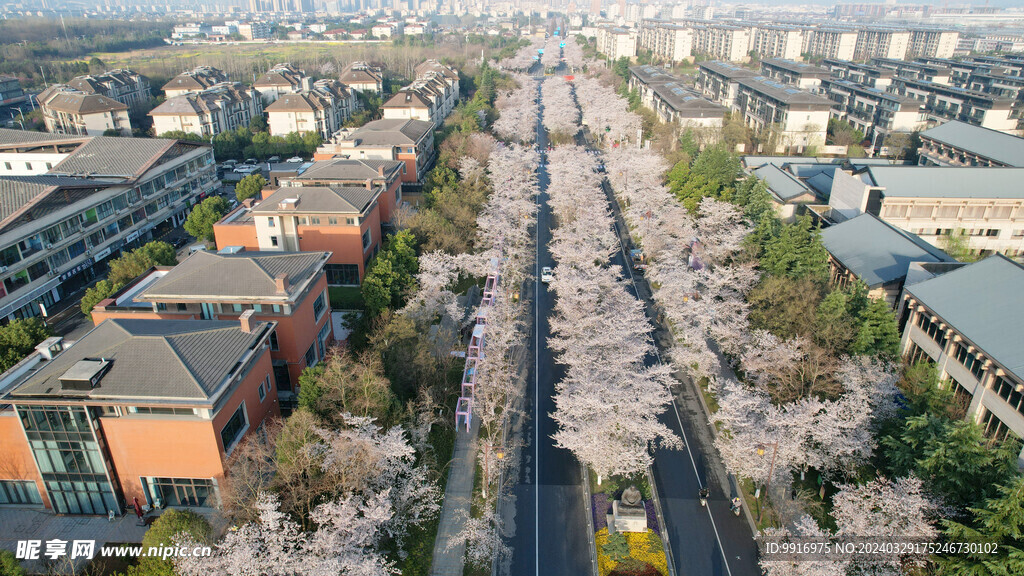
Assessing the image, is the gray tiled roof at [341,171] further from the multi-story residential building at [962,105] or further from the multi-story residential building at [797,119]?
the multi-story residential building at [962,105]

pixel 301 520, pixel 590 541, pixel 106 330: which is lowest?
pixel 590 541

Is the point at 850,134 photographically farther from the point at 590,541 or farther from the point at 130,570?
the point at 130,570

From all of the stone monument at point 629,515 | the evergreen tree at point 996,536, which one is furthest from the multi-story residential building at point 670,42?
the evergreen tree at point 996,536

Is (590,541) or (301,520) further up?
(301,520)

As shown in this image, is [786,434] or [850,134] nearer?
[786,434]

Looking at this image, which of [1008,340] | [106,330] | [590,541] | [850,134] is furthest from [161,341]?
[850,134]

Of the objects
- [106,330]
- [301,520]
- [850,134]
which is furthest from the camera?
[850,134]
